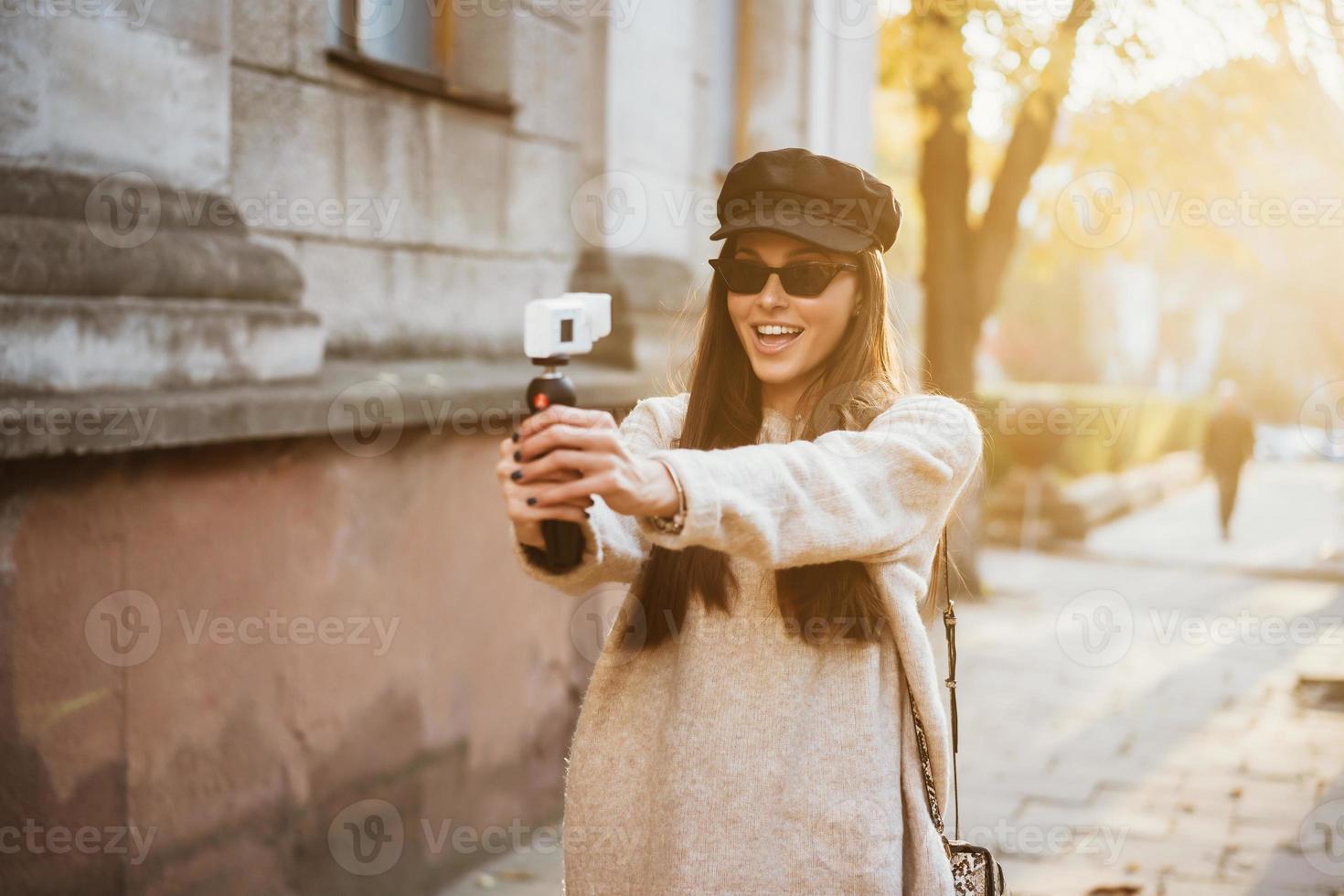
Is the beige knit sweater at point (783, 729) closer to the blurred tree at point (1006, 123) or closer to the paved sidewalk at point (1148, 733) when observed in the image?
the paved sidewalk at point (1148, 733)

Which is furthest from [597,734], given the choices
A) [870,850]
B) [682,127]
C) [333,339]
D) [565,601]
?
[682,127]

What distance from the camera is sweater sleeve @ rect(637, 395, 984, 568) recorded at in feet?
6.33

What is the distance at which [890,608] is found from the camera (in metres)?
2.32

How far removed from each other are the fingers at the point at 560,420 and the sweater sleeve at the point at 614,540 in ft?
0.78

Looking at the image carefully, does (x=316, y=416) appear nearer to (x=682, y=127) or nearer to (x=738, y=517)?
(x=738, y=517)

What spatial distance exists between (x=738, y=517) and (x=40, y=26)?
278cm

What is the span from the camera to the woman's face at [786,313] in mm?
2359
